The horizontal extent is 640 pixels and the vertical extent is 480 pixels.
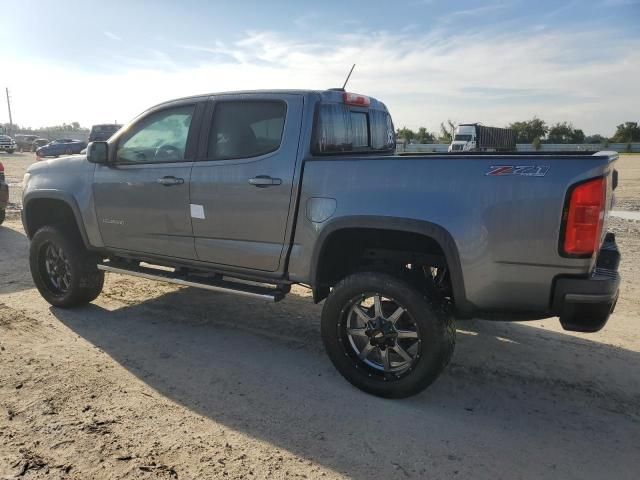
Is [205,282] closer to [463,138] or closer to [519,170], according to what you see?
[519,170]

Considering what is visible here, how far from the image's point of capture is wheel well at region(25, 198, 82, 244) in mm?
5094

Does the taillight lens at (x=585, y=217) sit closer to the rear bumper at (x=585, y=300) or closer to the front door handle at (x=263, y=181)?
the rear bumper at (x=585, y=300)

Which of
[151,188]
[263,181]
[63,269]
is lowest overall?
[63,269]

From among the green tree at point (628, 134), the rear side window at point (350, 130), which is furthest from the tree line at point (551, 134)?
the rear side window at point (350, 130)

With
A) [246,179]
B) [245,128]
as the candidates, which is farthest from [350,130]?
[246,179]

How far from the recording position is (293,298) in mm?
5566

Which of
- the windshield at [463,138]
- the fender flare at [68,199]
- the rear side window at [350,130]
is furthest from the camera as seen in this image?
the windshield at [463,138]

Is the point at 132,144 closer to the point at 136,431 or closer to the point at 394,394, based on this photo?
the point at 136,431

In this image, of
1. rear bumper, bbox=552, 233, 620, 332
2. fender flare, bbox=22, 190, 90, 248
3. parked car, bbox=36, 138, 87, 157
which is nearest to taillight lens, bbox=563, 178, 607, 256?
rear bumper, bbox=552, 233, 620, 332

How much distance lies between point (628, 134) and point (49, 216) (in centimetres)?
8011

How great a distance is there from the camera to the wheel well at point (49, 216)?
509cm

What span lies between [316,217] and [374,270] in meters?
0.54

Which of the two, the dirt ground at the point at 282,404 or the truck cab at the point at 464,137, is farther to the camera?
the truck cab at the point at 464,137

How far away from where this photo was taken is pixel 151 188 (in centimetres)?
436
